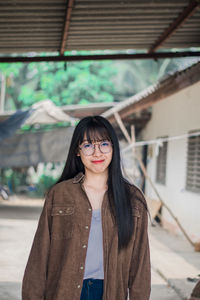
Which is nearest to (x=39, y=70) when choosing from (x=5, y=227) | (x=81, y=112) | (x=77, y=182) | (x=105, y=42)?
(x=81, y=112)

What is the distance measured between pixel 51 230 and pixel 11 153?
31.7ft

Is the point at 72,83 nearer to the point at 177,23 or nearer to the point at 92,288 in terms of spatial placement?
the point at 177,23

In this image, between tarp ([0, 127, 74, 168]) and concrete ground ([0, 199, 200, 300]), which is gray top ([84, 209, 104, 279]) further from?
tarp ([0, 127, 74, 168])

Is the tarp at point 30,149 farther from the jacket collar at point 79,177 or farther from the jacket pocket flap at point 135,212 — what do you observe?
the jacket pocket flap at point 135,212

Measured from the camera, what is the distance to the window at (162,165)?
1152cm

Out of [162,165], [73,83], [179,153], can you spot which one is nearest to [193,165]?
[179,153]

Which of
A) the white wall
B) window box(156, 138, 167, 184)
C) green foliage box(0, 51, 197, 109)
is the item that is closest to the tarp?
window box(156, 138, 167, 184)

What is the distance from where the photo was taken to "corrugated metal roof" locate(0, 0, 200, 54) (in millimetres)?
4234

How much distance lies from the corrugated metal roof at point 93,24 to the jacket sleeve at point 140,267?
2.36 m

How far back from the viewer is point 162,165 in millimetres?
11750

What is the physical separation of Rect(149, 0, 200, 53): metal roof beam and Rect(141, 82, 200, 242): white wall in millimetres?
3414

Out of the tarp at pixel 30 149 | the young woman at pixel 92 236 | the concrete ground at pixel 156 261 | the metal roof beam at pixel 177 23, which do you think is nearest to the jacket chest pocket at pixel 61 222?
the young woman at pixel 92 236

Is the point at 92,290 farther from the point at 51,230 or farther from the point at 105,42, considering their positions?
the point at 105,42

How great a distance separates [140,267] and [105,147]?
61cm
